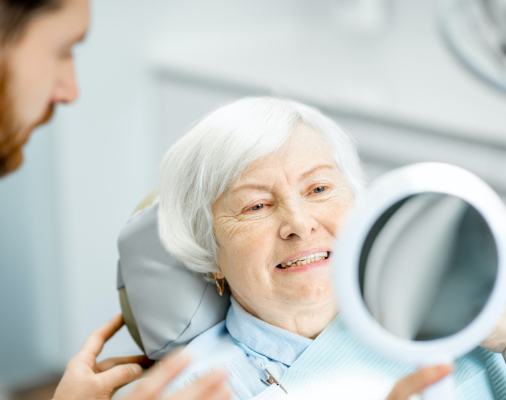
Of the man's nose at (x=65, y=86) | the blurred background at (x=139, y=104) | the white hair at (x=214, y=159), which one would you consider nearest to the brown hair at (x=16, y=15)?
the man's nose at (x=65, y=86)

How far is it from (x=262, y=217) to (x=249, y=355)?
0.20 m

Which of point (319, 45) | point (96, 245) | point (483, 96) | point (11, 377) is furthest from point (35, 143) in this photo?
point (483, 96)

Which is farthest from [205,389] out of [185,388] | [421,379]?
[421,379]

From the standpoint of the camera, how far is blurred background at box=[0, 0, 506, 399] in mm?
2779

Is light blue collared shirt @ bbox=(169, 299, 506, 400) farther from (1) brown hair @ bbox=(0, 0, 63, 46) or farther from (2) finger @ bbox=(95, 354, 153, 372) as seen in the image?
(1) brown hair @ bbox=(0, 0, 63, 46)

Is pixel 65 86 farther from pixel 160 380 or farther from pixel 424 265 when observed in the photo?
pixel 424 265

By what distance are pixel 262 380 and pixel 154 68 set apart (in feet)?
5.86

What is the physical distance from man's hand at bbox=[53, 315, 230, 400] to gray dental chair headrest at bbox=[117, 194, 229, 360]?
5cm

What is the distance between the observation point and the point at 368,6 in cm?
303

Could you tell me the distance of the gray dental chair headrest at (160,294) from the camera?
55.5 inches

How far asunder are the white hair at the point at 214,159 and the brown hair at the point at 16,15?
0.32 meters

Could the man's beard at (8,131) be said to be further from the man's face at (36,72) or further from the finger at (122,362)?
the finger at (122,362)

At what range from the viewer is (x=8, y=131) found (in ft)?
3.78

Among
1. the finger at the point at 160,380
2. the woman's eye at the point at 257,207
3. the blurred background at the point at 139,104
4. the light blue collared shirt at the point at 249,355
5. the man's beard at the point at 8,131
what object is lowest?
the blurred background at the point at 139,104
